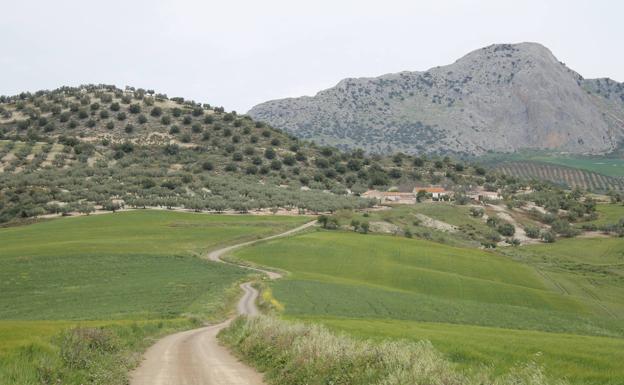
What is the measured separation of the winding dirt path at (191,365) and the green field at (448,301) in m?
7.02

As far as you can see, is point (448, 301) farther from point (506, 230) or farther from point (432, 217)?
point (506, 230)

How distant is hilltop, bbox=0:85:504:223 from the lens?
361 ft

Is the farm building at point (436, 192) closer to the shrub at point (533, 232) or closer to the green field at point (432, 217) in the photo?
the green field at point (432, 217)

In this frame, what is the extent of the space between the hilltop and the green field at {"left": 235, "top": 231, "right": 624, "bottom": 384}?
38405 mm

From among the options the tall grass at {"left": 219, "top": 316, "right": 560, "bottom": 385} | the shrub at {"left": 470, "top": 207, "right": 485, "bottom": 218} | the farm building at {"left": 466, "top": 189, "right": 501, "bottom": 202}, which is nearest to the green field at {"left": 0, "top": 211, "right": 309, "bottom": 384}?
the tall grass at {"left": 219, "top": 316, "right": 560, "bottom": 385}

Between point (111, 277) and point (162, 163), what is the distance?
315ft

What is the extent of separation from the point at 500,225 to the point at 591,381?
105392mm

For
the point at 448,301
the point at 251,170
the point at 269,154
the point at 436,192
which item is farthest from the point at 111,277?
the point at 269,154

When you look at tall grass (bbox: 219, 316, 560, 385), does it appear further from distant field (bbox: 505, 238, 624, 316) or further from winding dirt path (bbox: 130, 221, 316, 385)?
distant field (bbox: 505, 238, 624, 316)

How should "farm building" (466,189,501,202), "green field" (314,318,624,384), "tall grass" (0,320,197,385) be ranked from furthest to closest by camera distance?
"farm building" (466,189,501,202) → "green field" (314,318,624,384) → "tall grass" (0,320,197,385)

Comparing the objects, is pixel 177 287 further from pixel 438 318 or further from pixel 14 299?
pixel 438 318

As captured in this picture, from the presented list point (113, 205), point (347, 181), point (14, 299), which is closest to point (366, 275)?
point (14, 299)

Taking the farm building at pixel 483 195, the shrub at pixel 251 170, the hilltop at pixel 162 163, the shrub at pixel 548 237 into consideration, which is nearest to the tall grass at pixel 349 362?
the hilltop at pixel 162 163

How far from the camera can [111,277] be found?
52.4m
